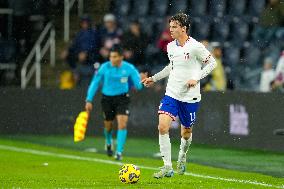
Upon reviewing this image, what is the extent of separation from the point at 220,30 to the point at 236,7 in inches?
38.6

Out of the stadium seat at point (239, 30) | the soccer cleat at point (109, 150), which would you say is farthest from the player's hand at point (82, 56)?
the soccer cleat at point (109, 150)

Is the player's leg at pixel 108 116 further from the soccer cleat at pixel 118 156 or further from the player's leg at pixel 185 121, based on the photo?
the player's leg at pixel 185 121

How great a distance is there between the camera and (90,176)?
1562 centimetres

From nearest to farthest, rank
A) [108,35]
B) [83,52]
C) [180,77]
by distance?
[180,77], [108,35], [83,52]

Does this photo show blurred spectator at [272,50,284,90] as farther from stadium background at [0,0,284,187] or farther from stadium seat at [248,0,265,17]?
stadium seat at [248,0,265,17]

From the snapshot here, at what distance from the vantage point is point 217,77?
83.5ft

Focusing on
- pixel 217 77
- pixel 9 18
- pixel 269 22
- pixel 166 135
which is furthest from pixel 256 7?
pixel 166 135

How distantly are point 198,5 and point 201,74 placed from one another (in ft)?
46.1

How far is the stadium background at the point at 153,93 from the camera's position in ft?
70.3

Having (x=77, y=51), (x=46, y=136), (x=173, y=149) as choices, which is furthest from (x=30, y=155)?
(x=77, y=51)

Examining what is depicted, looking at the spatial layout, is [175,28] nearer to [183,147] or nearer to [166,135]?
[166,135]

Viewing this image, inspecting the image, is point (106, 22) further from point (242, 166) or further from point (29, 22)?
point (242, 166)

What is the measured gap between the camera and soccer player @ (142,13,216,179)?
14664 millimetres

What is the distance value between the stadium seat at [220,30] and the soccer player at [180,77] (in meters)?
12.9
